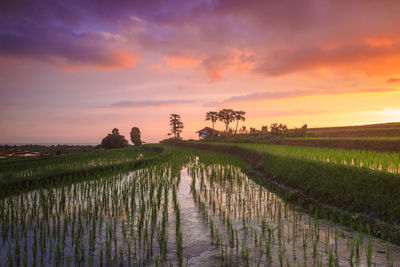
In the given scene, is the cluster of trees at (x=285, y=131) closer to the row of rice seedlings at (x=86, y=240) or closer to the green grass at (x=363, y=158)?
the green grass at (x=363, y=158)

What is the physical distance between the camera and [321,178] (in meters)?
8.34

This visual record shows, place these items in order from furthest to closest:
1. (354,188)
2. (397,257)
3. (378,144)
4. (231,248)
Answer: (378,144), (354,188), (231,248), (397,257)

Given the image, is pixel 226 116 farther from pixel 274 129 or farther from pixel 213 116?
pixel 274 129

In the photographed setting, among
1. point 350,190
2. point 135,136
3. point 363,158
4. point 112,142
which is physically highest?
point 135,136

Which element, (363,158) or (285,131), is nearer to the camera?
(363,158)

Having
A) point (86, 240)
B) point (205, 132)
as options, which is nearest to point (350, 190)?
point (86, 240)

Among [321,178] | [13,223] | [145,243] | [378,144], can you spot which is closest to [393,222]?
[321,178]

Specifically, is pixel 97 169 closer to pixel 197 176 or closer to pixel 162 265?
pixel 197 176

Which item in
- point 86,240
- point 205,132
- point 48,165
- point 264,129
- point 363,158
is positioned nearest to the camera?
point 86,240

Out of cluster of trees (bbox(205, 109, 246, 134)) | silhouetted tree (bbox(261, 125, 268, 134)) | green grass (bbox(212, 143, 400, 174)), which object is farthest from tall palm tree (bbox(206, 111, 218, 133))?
green grass (bbox(212, 143, 400, 174))

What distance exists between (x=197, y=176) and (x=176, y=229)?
731 cm

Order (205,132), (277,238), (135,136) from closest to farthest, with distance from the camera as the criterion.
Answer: (277,238)
(135,136)
(205,132)

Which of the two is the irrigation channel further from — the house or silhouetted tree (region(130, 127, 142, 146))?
the house

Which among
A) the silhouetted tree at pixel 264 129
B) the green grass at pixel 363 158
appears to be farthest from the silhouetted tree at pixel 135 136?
the green grass at pixel 363 158
